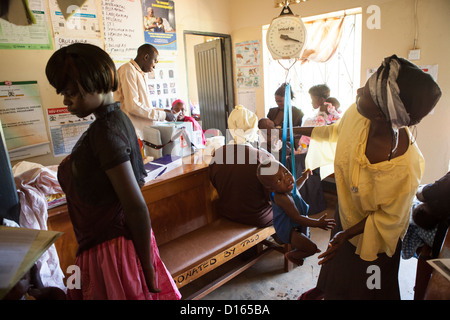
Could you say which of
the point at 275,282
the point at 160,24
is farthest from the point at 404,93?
the point at 160,24

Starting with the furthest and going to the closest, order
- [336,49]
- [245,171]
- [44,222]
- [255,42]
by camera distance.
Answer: [255,42]
[336,49]
[245,171]
[44,222]

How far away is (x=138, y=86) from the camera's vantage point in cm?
317

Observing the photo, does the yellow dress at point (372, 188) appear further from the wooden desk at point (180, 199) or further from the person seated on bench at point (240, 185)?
the wooden desk at point (180, 199)

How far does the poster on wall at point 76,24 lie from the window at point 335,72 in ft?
7.89

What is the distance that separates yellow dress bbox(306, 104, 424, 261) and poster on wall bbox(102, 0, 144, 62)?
3.08 m

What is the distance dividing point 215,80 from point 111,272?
468 cm

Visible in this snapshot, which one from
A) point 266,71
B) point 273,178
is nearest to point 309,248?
point 273,178

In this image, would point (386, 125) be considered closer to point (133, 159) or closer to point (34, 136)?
point (133, 159)

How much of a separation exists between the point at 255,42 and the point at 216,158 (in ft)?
9.99

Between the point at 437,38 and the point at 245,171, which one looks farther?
the point at 437,38

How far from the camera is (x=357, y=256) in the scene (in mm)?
1476

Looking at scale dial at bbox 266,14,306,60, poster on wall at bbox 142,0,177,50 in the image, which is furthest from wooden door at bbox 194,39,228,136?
scale dial at bbox 266,14,306,60

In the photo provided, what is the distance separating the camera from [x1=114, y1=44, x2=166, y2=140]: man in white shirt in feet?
10.1

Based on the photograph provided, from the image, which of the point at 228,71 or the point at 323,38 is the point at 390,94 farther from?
the point at 228,71
